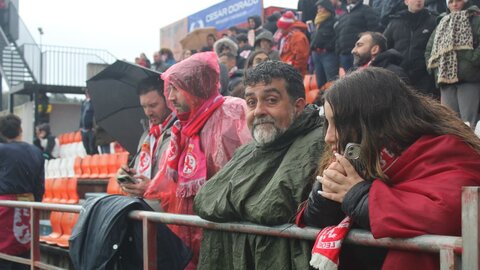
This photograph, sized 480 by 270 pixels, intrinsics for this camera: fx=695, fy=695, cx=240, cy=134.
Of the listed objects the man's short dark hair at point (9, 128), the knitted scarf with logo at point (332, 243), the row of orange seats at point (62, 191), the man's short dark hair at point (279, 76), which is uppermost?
the man's short dark hair at point (279, 76)

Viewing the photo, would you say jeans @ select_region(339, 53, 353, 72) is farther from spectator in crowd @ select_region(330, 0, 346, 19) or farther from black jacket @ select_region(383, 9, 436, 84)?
spectator in crowd @ select_region(330, 0, 346, 19)

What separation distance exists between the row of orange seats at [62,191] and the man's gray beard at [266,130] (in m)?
8.34

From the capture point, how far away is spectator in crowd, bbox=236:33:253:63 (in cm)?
1003

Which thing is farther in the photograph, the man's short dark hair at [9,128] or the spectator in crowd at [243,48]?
the spectator in crowd at [243,48]

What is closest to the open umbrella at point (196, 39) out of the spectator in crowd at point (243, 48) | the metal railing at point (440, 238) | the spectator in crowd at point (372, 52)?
the spectator in crowd at point (243, 48)

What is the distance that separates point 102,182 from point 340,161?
9367 mm

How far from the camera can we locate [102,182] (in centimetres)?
1112

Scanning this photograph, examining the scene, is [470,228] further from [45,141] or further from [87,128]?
[45,141]

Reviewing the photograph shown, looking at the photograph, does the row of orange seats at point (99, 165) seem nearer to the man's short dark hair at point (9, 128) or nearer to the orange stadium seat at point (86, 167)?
the orange stadium seat at point (86, 167)

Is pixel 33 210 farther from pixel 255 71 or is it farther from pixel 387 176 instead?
pixel 387 176

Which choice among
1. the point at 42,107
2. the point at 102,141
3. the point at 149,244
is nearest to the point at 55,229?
the point at 102,141

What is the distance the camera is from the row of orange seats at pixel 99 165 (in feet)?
36.9

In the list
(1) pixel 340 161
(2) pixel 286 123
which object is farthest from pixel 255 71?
(1) pixel 340 161

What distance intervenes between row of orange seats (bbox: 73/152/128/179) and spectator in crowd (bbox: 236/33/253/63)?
2.45m
